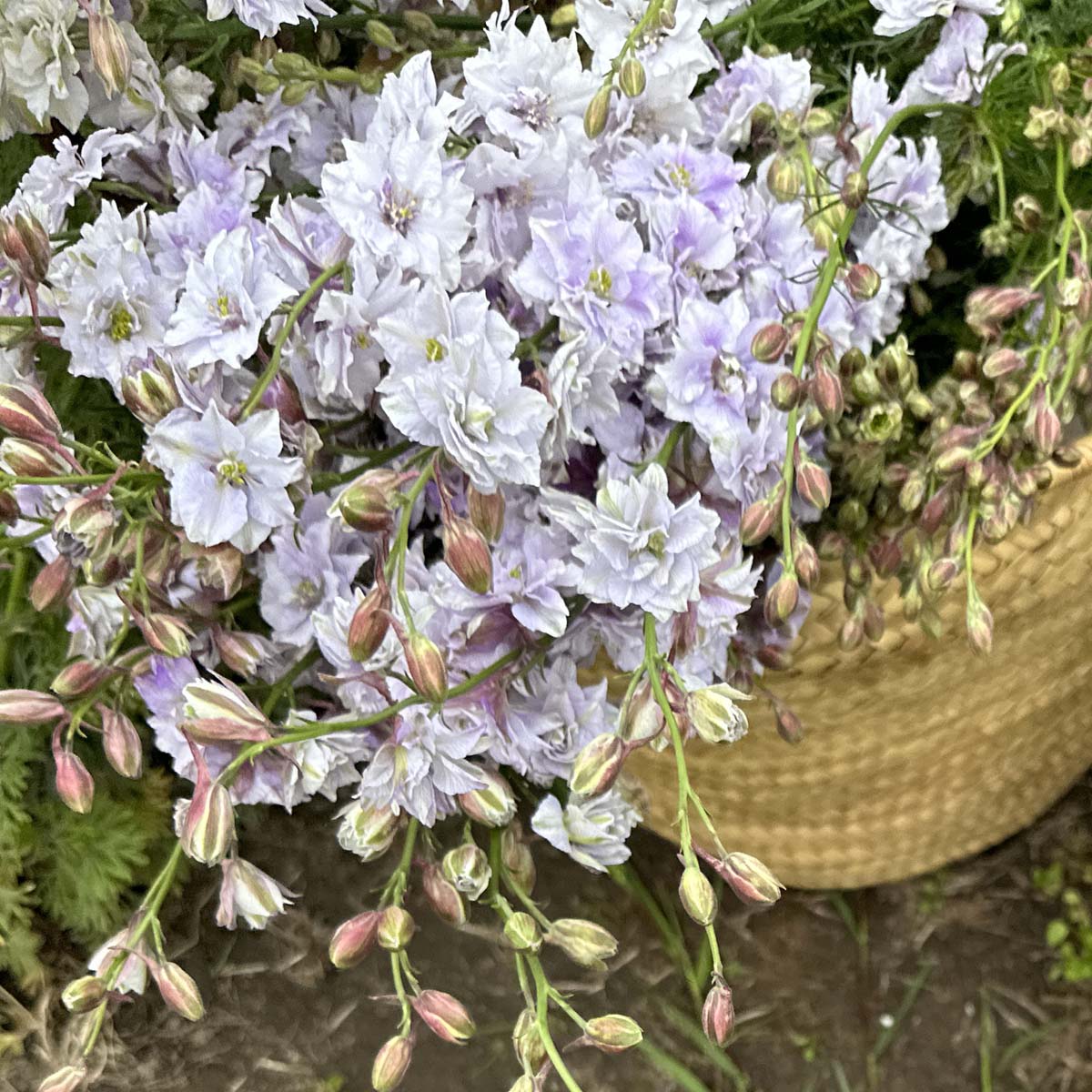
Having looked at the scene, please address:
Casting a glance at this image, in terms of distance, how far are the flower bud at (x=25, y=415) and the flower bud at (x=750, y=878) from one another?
316 mm

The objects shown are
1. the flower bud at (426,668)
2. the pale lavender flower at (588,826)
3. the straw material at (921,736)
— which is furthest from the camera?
the straw material at (921,736)

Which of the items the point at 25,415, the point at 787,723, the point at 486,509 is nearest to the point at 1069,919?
the point at 787,723

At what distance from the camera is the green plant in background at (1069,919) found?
3.52ft

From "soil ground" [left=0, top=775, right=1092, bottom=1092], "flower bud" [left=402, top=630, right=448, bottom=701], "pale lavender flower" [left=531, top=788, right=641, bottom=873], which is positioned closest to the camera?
"flower bud" [left=402, top=630, right=448, bottom=701]

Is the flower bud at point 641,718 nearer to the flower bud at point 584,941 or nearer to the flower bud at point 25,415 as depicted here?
the flower bud at point 584,941

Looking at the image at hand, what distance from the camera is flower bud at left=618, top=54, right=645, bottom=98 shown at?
0.50 meters

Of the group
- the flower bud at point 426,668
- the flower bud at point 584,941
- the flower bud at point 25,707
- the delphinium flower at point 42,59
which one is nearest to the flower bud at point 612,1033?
the flower bud at point 584,941

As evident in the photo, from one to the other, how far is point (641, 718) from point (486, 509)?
0.10 meters

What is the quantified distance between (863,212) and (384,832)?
15.9 inches

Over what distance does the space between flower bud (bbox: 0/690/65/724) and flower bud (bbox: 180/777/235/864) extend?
9 centimetres

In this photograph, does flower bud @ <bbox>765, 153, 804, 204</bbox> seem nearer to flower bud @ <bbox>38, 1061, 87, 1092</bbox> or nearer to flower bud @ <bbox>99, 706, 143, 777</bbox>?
flower bud @ <bbox>99, 706, 143, 777</bbox>

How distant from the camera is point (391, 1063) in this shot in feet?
1.60

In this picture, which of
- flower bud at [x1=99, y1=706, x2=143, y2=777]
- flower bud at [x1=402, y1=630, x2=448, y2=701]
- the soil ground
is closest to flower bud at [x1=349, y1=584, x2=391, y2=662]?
flower bud at [x1=402, y1=630, x2=448, y2=701]

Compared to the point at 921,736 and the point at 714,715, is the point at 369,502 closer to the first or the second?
the point at 714,715
